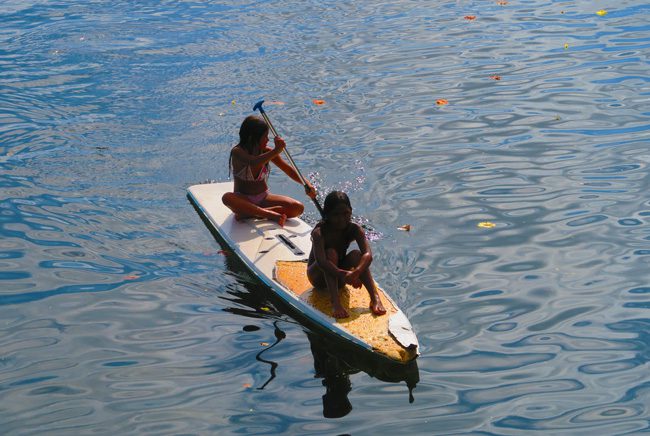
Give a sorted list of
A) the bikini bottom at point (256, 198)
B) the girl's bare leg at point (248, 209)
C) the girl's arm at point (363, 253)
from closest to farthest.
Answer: the girl's arm at point (363, 253)
the girl's bare leg at point (248, 209)
the bikini bottom at point (256, 198)

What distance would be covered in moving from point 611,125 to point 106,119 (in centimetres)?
645

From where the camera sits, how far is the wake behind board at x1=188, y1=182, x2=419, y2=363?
21.6 feet

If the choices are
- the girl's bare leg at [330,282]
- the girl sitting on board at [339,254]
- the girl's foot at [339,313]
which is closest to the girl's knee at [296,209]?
the girl's bare leg at [330,282]

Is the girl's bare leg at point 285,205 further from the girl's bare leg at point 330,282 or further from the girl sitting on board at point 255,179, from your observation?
the girl's bare leg at point 330,282

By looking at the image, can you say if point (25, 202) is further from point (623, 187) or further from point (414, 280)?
point (623, 187)

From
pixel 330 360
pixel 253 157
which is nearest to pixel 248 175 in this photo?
pixel 253 157

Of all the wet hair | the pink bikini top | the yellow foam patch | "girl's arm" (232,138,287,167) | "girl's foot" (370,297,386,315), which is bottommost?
the yellow foam patch

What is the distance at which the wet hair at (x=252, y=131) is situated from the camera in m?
8.74

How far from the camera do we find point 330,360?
6699mm

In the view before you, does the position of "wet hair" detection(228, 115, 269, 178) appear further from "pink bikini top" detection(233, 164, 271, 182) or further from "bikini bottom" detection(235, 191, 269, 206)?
"bikini bottom" detection(235, 191, 269, 206)

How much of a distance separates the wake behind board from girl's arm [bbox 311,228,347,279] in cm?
26

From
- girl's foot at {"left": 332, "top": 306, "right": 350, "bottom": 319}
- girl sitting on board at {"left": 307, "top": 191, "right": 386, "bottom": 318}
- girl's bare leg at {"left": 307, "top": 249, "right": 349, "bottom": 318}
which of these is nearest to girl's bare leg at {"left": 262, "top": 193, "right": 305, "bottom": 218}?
girl's bare leg at {"left": 307, "top": 249, "right": 349, "bottom": 318}

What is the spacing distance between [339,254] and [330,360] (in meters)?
0.92

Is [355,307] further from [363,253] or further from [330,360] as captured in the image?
[330,360]
